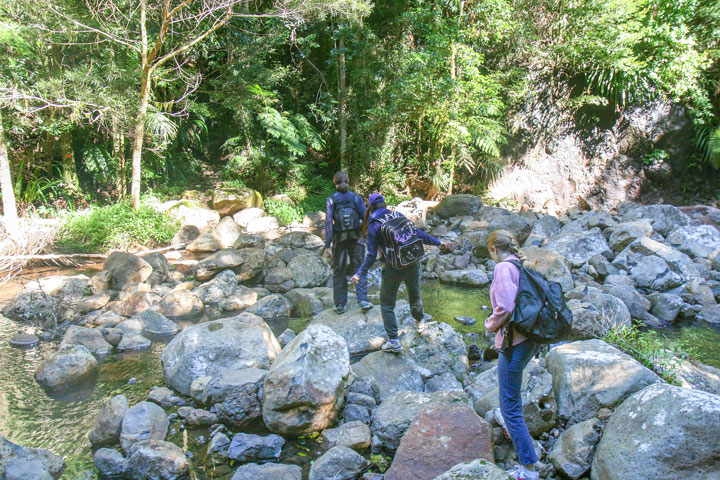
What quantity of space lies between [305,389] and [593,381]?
2261mm

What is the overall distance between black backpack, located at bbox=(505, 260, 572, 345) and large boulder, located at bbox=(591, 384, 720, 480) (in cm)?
71

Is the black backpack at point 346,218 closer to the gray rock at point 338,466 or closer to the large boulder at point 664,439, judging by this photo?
the gray rock at point 338,466

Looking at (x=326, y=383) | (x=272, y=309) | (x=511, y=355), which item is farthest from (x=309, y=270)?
(x=511, y=355)

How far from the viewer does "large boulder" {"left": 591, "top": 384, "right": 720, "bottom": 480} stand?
2.55 meters

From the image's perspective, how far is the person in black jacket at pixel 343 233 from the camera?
19.2 ft

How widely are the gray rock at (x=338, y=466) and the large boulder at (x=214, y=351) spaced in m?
1.77

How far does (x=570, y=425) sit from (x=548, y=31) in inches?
567

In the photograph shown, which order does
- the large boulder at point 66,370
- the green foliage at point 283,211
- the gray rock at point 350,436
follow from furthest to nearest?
the green foliage at point 283,211 → the large boulder at point 66,370 → the gray rock at point 350,436

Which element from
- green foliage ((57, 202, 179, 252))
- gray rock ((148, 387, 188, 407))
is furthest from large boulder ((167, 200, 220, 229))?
gray rock ((148, 387, 188, 407))

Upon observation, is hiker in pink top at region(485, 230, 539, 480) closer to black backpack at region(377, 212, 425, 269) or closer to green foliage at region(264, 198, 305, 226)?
black backpack at region(377, 212, 425, 269)

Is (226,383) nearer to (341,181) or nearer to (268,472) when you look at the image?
(268,472)

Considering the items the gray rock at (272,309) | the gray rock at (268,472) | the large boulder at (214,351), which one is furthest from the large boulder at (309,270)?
the gray rock at (268,472)

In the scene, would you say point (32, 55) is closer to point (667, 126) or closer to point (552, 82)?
point (552, 82)

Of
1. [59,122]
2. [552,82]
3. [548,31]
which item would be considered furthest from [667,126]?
[59,122]
